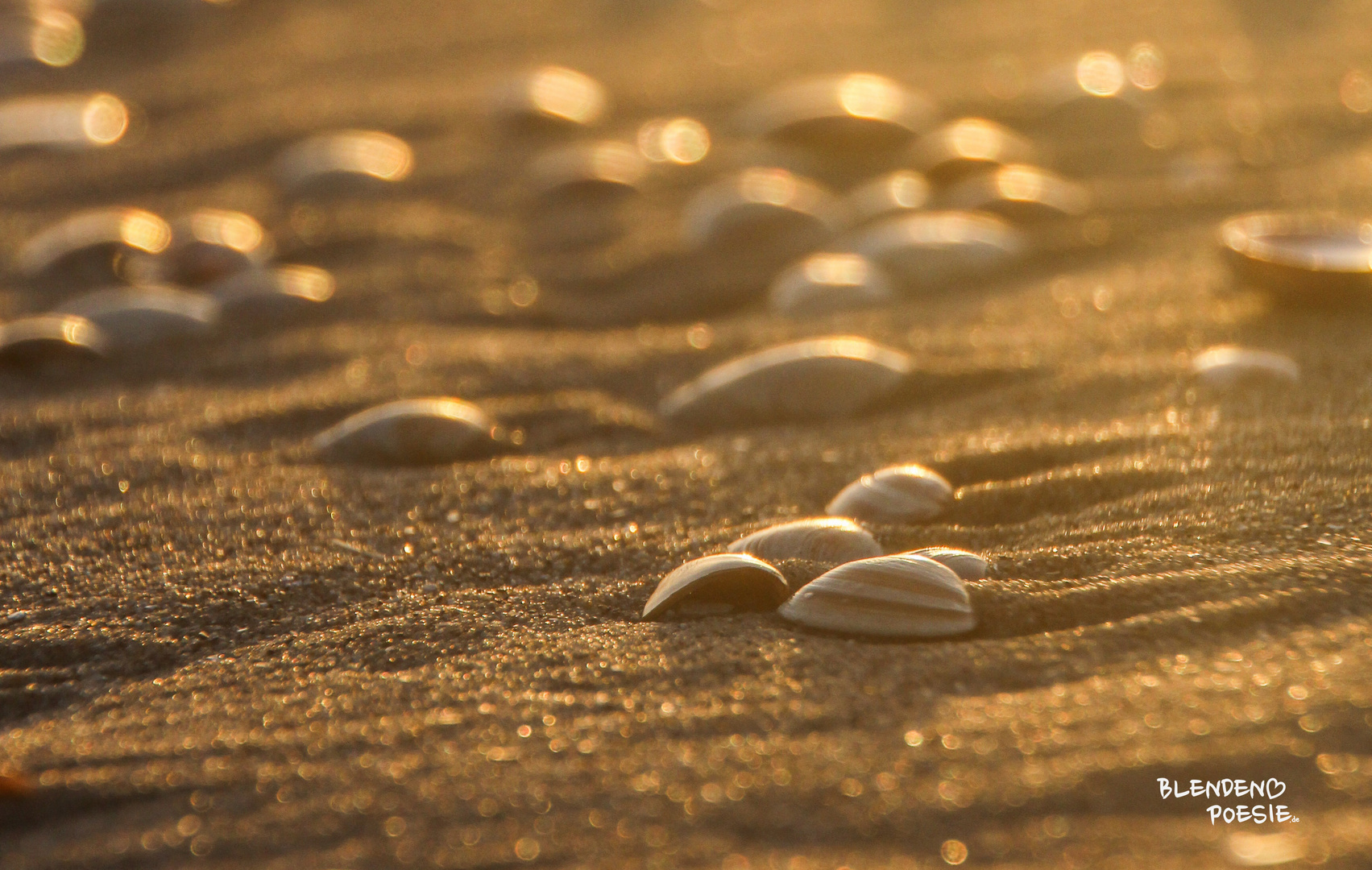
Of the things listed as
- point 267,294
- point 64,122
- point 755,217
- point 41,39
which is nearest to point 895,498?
point 755,217

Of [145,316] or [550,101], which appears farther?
[550,101]

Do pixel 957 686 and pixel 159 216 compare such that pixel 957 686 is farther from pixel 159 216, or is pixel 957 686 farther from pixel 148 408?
pixel 159 216

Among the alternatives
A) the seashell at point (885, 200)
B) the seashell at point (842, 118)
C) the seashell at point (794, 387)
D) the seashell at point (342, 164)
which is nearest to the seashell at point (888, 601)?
the seashell at point (794, 387)

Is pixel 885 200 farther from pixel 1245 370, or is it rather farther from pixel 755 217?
pixel 1245 370

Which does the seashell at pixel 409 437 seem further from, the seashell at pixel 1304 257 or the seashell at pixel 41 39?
the seashell at pixel 41 39

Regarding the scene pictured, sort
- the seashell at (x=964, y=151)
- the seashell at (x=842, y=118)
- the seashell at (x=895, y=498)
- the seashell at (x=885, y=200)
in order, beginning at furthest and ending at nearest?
the seashell at (x=842, y=118), the seashell at (x=964, y=151), the seashell at (x=885, y=200), the seashell at (x=895, y=498)

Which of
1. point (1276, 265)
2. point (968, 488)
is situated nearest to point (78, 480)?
point (968, 488)

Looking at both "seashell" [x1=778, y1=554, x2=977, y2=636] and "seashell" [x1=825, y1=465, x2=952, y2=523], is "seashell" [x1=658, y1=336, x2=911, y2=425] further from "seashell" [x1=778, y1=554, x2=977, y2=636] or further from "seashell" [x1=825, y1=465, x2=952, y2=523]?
"seashell" [x1=778, y1=554, x2=977, y2=636]
